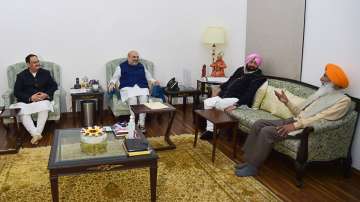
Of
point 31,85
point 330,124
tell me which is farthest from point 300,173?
point 31,85

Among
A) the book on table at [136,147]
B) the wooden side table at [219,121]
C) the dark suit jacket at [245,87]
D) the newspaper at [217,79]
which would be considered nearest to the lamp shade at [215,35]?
the newspaper at [217,79]

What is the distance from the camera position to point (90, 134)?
8.77ft

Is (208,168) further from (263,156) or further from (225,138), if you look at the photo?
(225,138)

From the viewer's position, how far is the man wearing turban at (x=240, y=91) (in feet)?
14.1

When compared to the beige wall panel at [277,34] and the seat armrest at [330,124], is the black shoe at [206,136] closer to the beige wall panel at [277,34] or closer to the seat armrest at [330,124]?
the beige wall panel at [277,34]

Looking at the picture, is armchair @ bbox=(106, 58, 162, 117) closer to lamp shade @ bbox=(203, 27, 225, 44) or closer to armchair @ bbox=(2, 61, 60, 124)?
armchair @ bbox=(2, 61, 60, 124)

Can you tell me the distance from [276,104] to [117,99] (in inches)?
90.1

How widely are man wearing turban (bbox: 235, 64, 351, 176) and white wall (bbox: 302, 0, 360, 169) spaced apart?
24 cm

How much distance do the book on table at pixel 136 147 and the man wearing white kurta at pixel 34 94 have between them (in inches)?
77.3

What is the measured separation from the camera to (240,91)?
443 centimetres

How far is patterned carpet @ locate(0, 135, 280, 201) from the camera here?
2.81m

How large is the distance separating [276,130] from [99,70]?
10.9 ft

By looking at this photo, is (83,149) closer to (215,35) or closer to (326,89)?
(326,89)

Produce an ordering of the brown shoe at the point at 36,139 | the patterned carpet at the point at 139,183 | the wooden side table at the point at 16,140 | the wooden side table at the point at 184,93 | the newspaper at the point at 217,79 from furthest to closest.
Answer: the newspaper at the point at 217,79 < the wooden side table at the point at 184,93 < the brown shoe at the point at 36,139 < the wooden side table at the point at 16,140 < the patterned carpet at the point at 139,183
